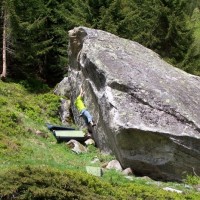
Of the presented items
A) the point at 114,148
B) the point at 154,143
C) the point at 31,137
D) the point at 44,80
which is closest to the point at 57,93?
the point at 44,80

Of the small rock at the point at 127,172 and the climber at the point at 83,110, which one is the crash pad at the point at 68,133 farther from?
the small rock at the point at 127,172

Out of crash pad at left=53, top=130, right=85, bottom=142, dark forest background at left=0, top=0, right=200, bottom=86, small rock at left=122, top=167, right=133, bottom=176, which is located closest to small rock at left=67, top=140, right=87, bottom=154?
crash pad at left=53, top=130, right=85, bottom=142

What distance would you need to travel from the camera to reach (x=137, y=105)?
52.3ft

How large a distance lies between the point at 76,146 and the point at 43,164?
4.70 meters

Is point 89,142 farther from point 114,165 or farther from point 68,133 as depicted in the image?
point 114,165

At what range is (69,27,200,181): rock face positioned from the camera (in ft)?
49.5

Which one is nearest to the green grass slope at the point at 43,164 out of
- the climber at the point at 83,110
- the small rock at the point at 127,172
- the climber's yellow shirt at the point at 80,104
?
the small rock at the point at 127,172

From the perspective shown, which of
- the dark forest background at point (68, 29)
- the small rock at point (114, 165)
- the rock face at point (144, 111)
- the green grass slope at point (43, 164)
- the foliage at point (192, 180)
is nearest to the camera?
the green grass slope at point (43, 164)

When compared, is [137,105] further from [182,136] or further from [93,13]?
[93,13]

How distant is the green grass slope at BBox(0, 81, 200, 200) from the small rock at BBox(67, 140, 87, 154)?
0.85 feet

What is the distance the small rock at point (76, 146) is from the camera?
17.8 m

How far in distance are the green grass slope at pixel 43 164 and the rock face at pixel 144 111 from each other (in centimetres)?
94

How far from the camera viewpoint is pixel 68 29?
93.9 ft

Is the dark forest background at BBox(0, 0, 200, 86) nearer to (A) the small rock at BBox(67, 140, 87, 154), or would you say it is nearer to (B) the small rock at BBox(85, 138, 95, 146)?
(B) the small rock at BBox(85, 138, 95, 146)
